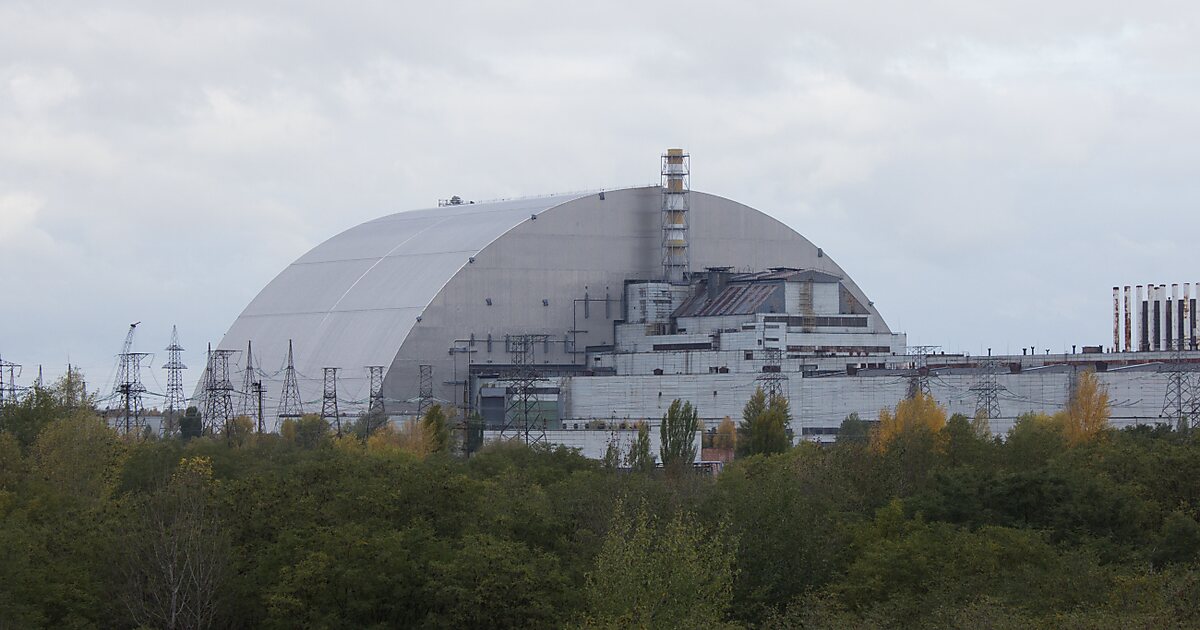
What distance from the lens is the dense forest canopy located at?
1352 inches

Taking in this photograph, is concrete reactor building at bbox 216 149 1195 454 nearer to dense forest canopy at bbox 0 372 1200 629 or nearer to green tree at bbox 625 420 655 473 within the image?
green tree at bbox 625 420 655 473

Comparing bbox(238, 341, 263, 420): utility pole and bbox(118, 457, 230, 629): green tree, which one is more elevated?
bbox(238, 341, 263, 420): utility pole

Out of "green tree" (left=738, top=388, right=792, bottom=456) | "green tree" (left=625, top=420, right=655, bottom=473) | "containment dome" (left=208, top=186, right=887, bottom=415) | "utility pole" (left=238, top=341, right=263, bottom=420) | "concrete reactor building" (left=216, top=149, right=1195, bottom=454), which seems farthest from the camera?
"containment dome" (left=208, top=186, right=887, bottom=415)

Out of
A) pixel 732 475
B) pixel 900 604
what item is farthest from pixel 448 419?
pixel 900 604

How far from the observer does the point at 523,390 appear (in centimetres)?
9056

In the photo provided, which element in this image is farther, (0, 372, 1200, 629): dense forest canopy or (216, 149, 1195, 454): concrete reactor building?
(216, 149, 1195, 454): concrete reactor building

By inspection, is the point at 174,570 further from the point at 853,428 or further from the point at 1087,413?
the point at 853,428

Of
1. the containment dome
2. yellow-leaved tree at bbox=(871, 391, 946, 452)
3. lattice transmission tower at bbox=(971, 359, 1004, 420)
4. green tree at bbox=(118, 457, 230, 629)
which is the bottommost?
green tree at bbox=(118, 457, 230, 629)

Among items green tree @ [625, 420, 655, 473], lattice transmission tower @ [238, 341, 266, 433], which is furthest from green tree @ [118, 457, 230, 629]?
lattice transmission tower @ [238, 341, 266, 433]

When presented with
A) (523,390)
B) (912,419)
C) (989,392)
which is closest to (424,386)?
(523,390)

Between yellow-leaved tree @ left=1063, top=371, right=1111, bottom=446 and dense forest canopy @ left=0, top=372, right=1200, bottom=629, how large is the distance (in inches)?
536

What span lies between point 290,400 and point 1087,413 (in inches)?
1810

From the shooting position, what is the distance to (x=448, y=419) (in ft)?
281

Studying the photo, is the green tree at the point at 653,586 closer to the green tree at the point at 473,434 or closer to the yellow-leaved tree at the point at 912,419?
the yellow-leaved tree at the point at 912,419
